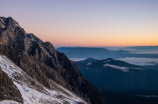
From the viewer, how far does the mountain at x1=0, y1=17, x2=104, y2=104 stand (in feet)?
145

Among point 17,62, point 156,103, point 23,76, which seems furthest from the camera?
point 156,103

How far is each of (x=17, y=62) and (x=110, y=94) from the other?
351ft

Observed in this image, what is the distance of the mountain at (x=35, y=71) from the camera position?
145ft

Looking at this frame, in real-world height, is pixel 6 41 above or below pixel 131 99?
above

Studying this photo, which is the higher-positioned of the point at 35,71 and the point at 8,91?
the point at 35,71

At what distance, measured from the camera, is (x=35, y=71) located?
61.3 m

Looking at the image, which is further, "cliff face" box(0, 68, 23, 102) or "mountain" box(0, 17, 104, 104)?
"mountain" box(0, 17, 104, 104)

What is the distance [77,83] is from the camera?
106 metres

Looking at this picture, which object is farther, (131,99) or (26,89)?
(131,99)

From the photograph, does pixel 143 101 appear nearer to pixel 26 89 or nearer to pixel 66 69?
pixel 66 69

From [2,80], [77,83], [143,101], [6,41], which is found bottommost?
[143,101]

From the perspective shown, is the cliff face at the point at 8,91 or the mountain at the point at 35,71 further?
the mountain at the point at 35,71

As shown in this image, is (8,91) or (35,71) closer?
(8,91)

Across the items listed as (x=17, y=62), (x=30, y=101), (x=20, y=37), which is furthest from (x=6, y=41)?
(x=30, y=101)
